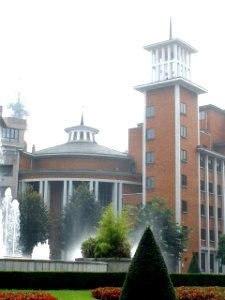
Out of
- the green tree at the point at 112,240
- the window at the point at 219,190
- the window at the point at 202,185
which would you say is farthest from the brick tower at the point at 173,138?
the green tree at the point at 112,240

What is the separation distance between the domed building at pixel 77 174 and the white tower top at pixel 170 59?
474 inches

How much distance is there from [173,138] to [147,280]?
45785 mm

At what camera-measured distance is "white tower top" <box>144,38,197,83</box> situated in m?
63.3

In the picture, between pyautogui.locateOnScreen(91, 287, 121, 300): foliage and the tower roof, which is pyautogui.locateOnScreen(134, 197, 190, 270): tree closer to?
the tower roof

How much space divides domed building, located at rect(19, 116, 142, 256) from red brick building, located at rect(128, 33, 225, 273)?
4790mm

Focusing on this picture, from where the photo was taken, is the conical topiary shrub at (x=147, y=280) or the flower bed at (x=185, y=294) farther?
the flower bed at (x=185, y=294)

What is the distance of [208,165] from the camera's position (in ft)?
212

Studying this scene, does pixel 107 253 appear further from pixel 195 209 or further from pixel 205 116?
pixel 205 116

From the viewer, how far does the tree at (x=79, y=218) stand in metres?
56.5

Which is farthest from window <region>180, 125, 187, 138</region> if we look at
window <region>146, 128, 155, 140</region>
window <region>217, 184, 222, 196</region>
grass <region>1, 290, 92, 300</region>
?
grass <region>1, 290, 92, 300</region>

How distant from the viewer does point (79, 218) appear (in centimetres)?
5638

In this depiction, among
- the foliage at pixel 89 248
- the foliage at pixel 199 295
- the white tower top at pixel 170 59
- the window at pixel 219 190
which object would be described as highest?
the white tower top at pixel 170 59

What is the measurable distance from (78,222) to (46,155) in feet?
54.4

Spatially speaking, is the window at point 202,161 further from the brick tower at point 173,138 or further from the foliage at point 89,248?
the foliage at point 89,248
